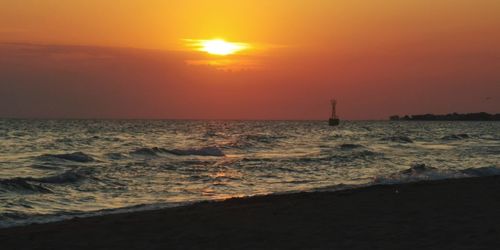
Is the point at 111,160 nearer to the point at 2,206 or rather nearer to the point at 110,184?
the point at 110,184

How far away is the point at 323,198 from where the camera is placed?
1638cm

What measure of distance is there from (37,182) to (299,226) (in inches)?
609

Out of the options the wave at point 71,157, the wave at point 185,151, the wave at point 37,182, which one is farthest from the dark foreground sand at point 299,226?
the wave at point 185,151

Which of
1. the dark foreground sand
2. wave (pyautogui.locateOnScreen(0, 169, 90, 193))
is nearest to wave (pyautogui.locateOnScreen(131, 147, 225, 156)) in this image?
wave (pyautogui.locateOnScreen(0, 169, 90, 193))

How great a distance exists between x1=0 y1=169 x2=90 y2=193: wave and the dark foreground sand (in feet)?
28.0

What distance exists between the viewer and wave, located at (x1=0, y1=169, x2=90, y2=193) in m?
21.7

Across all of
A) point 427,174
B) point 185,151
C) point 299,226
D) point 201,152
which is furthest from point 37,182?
point 185,151

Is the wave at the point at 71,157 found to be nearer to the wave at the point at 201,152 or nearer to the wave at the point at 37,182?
the wave at the point at 201,152

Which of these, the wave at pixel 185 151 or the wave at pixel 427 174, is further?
the wave at pixel 185 151

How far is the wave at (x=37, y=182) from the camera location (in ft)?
71.3

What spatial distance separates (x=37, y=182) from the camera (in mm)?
24031

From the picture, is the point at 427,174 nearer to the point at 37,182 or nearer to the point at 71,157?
the point at 37,182

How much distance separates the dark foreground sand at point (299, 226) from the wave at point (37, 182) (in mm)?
8544

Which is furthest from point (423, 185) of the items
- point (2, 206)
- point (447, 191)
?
point (2, 206)
